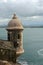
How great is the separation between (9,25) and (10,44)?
157 centimetres

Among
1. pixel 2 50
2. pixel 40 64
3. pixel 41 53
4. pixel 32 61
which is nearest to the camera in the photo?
pixel 2 50

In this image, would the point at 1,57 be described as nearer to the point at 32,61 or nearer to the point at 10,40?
the point at 10,40

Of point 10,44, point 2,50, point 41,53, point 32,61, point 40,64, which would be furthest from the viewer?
point 41,53

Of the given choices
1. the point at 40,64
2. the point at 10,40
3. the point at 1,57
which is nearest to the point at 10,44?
the point at 10,40

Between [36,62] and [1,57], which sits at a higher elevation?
[1,57]

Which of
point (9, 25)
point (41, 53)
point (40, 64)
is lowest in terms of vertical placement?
point (41, 53)

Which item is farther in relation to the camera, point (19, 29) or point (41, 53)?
point (41, 53)

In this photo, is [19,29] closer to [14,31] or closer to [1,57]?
[14,31]

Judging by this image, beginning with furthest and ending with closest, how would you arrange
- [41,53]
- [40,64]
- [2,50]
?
[41,53], [40,64], [2,50]

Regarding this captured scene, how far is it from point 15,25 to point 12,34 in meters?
0.70

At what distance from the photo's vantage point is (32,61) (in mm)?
44719

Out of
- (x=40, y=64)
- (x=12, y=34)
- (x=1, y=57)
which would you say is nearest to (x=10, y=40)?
(x=12, y=34)

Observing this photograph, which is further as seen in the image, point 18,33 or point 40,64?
point 40,64

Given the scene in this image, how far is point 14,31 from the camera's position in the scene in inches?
625
